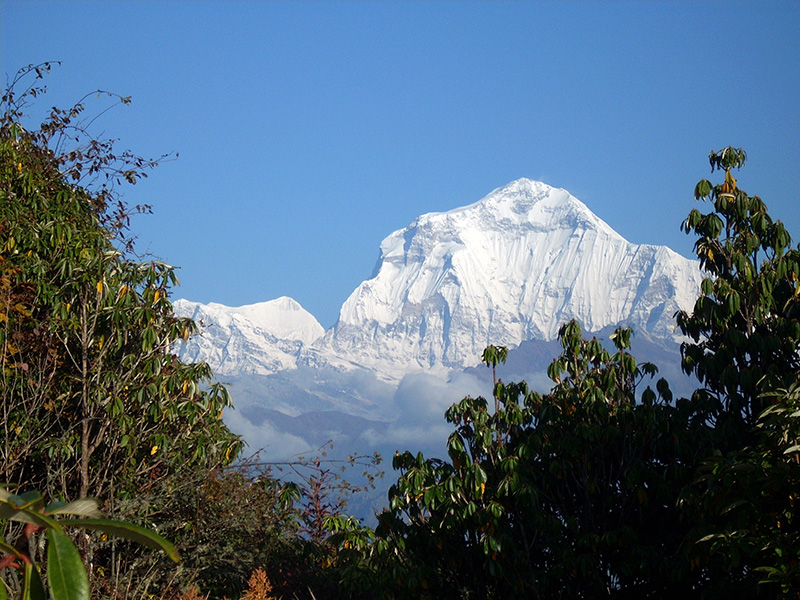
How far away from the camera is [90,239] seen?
8484 mm

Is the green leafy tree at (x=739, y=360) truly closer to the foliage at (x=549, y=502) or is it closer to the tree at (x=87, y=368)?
the foliage at (x=549, y=502)

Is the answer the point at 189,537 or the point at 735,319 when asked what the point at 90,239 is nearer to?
the point at 189,537

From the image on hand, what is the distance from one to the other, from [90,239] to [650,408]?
660cm

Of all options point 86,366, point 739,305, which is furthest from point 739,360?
point 86,366

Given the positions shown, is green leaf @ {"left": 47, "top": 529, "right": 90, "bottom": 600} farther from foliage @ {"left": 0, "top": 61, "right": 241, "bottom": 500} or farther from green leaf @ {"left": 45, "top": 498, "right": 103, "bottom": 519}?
foliage @ {"left": 0, "top": 61, "right": 241, "bottom": 500}

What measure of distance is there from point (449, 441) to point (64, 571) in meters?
7.48

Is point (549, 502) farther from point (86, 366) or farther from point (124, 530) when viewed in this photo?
point (124, 530)

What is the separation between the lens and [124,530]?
1.22 m

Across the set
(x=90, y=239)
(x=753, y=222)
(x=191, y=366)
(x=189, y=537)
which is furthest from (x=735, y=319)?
(x=90, y=239)

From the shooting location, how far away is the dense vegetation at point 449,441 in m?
7.17

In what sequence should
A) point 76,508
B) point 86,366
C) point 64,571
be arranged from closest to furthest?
point 64,571, point 76,508, point 86,366

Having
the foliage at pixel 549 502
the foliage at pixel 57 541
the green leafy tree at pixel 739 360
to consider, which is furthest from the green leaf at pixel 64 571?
the foliage at pixel 549 502

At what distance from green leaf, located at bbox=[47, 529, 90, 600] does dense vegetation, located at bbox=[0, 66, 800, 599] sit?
583 centimetres

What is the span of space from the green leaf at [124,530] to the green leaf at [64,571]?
0.14 feet
